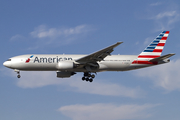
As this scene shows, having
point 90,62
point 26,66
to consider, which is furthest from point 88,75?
point 26,66

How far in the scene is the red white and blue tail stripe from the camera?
39.7 m

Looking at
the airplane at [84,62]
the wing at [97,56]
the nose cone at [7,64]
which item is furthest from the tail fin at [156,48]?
the nose cone at [7,64]

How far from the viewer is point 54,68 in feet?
124

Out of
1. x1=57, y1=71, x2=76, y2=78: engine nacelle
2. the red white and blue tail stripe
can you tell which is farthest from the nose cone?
the red white and blue tail stripe

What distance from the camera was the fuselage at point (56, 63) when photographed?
1487 inches

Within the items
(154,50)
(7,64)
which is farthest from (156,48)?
(7,64)

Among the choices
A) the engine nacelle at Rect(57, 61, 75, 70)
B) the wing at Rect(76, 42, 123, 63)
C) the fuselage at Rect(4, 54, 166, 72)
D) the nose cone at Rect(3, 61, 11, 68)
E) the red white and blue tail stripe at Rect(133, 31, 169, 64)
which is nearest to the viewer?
the wing at Rect(76, 42, 123, 63)

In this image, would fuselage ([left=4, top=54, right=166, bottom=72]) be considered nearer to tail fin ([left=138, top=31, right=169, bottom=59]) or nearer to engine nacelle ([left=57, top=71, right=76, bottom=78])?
tail fin ([left=138, top=31, right=169, bottom=59])

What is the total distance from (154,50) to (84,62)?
1019 centimetres

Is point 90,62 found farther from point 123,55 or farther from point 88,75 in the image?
point 123,55

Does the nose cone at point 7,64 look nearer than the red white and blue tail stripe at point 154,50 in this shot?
Yes

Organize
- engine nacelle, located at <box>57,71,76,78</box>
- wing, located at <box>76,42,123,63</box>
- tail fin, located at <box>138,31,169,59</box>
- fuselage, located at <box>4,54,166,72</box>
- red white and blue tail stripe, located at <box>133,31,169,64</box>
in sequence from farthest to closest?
tail fin, located at <box>138,31,169,59</box> < engine nacelle, located at <box>57,71,76,78</box> < red white and blue tail stripe, located at <box>133,31,169,64</box> < fuselage, located at <box>4,54,166,72</box> < wing, located at <box>76,42,123,63</box>

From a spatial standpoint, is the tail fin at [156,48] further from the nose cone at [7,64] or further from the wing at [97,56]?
the nose cone at [7,64]

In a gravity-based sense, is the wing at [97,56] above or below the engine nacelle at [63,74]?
above
